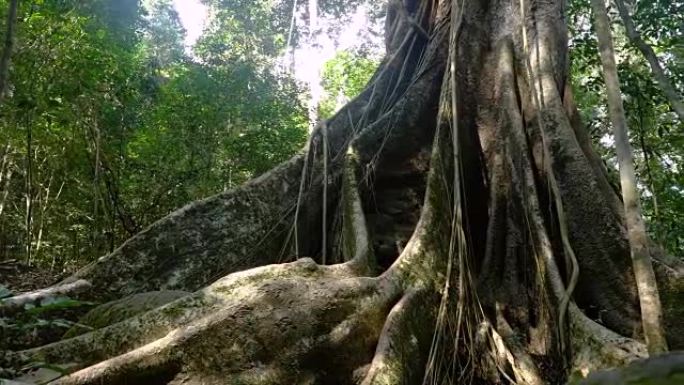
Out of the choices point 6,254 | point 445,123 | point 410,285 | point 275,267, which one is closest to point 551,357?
point 410,285

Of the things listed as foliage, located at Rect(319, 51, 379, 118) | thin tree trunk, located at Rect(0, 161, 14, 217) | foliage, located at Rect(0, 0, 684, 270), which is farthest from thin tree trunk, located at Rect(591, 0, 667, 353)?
foliage, located at Rect(319, 51, 379, 118)

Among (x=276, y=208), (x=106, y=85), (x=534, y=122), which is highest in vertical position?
(x=106, y=85)

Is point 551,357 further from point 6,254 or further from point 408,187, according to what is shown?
point 6,254

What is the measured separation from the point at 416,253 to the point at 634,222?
1134mm

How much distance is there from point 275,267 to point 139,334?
680 millimetres

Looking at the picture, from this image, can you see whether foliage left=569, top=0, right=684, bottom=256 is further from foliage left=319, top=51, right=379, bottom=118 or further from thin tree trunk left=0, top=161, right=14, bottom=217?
thin tree trunk left=0, top=161, right=14, bottom=217

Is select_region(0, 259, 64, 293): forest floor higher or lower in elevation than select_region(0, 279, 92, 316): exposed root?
higher

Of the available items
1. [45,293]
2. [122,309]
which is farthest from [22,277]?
[122,309]

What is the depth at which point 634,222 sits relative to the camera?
2539 millimetres

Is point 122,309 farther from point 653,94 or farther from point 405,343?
point 653,94

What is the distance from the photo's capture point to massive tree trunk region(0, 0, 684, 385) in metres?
2.42

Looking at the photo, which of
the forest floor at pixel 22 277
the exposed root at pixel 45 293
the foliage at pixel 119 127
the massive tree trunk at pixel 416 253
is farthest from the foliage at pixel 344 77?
the exposed root at pixel 45 293

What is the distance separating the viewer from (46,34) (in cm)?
677

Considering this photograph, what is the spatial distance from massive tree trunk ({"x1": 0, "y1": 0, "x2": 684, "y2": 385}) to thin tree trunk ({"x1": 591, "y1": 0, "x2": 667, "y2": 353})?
24 cm
